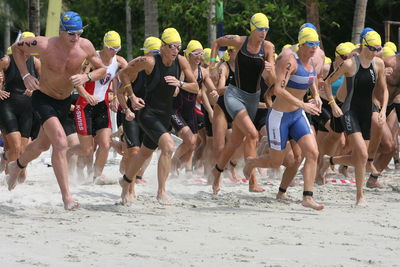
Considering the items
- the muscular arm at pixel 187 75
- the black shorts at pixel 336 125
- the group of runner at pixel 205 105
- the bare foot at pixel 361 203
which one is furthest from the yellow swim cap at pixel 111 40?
the bare foot at pixel 361 203

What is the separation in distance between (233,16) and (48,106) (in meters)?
16.8

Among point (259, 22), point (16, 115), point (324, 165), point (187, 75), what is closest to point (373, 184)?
point (324, 165)

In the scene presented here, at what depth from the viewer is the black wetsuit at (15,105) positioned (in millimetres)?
12383

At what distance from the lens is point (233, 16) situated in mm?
26062

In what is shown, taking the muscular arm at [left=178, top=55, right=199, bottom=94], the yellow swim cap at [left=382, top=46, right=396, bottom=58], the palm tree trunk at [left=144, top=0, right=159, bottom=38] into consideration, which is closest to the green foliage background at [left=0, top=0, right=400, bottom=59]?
the palm tree trunk at [left=144, top=0, right=159, bottom=38]

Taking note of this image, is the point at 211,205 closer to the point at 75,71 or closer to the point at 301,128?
the point at 301,128

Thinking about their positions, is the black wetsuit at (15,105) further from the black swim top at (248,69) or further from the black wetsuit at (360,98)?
the black wetsuit at (360,98)

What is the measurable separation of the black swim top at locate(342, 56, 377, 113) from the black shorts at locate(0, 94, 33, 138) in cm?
433

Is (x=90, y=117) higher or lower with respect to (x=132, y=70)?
lower

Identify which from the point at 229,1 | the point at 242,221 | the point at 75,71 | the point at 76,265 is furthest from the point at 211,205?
the point at 229,1

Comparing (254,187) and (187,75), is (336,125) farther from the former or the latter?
(187,75)

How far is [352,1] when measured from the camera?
3184cm

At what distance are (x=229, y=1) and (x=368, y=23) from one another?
6568 millimetres

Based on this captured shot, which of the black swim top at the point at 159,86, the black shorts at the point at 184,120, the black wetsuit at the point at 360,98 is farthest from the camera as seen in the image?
the black shorts at the point at 184,120
